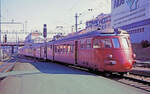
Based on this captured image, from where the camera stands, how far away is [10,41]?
4222 inches

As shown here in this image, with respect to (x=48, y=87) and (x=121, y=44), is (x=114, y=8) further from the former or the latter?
(x=48, y=87)

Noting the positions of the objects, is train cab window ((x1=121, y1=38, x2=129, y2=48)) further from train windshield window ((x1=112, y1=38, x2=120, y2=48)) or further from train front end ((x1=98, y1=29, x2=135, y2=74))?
train windshield window ((x1=112, y1=38, x2=120, y2=48))

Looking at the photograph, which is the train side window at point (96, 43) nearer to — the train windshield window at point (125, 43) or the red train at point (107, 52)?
the red train at point (107, 52)

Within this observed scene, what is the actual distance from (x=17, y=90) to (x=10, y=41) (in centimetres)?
10051

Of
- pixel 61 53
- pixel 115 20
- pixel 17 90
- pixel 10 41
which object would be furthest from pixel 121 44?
pixel 10 41

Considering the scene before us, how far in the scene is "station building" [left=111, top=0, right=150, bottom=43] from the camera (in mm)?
61000

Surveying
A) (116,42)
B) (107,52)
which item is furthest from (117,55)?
(116,42)

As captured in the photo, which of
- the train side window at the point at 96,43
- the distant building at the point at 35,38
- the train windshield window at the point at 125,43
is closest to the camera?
the train windshield window at the point at 125,43

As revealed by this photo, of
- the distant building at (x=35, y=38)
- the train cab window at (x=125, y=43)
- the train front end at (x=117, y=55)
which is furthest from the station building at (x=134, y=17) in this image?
the train front end at (x=117, y=55)

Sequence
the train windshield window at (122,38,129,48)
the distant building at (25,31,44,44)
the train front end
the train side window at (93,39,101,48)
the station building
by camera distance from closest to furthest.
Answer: the train front end < the train windshield window at (122,38,129,48) < the train side window at (93,39,101,48) < the station building < the distant building at (25,31,44,44)

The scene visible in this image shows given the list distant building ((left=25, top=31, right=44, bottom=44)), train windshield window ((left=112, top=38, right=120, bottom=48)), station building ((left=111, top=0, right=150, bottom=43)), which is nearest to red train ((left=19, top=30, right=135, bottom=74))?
train windshield window ((left=112, top=38, right=120, bottom=48))

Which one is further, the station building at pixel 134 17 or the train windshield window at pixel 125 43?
the station building at pixel 134 17

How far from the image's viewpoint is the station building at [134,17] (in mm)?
61000

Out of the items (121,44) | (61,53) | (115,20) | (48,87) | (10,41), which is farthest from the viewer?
(10,41)
